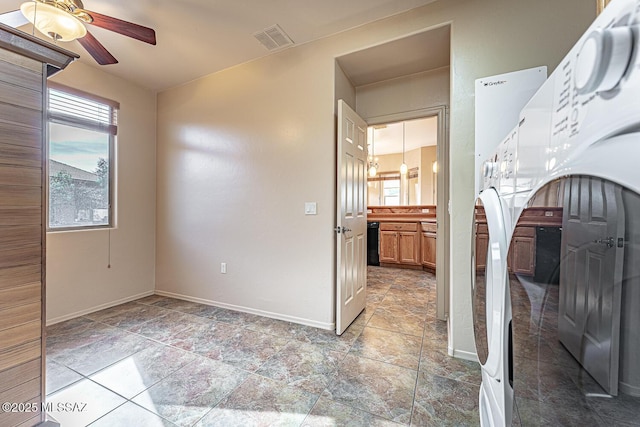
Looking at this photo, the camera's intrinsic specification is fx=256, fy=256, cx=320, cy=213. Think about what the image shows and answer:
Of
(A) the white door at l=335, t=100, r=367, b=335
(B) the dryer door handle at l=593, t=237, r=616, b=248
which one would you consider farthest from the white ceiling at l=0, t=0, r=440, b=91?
(B) the dryer door handle at l=593, t=237, r=616, b=248

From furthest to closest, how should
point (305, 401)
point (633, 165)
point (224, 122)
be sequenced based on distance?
point (224, 122)
point (305, 401)
point (633, 165)

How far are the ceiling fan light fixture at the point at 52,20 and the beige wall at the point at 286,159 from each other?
1437 mm

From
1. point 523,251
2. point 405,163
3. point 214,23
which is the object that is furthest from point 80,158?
point 405,163

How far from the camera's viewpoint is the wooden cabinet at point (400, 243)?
4742 millimetres

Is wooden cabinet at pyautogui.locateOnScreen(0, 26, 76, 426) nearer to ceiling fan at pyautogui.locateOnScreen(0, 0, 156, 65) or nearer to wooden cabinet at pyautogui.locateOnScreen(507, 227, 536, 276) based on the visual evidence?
ceiling fan at pyautogui.locateOnScreen(0, 0, 156, 65)

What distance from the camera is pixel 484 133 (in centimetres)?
173

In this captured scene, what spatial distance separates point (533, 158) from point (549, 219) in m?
0.13

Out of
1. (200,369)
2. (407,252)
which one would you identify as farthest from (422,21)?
(407,252)

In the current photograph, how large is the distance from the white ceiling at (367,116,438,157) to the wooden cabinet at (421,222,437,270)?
189 cm

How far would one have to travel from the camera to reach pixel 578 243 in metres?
0.42

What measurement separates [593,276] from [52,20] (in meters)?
2.55

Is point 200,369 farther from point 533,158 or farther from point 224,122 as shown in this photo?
point 224,122

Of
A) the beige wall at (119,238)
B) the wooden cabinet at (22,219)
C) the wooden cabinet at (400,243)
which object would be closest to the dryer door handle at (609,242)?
the wooden cabinet at (22,219)

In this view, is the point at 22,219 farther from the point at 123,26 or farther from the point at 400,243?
the point at 400,243
